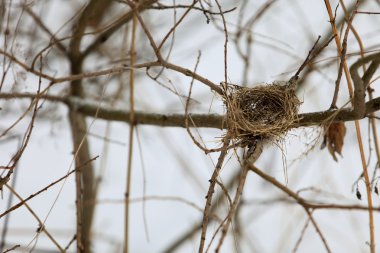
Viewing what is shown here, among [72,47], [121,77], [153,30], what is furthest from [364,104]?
[153,30]

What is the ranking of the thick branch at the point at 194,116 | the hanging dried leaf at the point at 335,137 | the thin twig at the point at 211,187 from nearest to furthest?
the thin twig at the point at 211,187 → the thick branch at the point at 194,116 → the hanging dried leaf at the point at 335,137

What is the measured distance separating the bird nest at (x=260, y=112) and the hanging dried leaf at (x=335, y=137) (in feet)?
0.45

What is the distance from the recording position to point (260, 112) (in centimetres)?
139

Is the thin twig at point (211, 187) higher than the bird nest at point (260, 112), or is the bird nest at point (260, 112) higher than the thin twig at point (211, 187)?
the bird nest at point (260, 112)

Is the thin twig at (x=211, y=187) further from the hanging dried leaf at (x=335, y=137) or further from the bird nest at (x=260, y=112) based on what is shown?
the hanging dried leaf at (x=335, y=137)

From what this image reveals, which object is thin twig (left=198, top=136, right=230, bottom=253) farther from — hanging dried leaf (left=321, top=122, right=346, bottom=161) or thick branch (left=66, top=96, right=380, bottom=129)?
hanging dried leaf (left=321, top=122, right=346, bottom=161)

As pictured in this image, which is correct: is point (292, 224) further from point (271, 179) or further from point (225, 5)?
point (271, 179)

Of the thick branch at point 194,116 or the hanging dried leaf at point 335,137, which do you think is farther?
the hanging dried leaf at point 335,137

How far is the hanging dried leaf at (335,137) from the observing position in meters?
1.35

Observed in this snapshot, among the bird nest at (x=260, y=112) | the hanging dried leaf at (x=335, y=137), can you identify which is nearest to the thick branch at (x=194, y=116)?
the bird nest at (x=260, y=112)

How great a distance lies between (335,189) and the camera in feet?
9.68

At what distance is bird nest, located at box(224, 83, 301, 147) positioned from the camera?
3.93ft

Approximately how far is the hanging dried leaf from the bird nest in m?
0.14

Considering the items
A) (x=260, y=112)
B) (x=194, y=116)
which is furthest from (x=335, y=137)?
(x=194, y=116)
